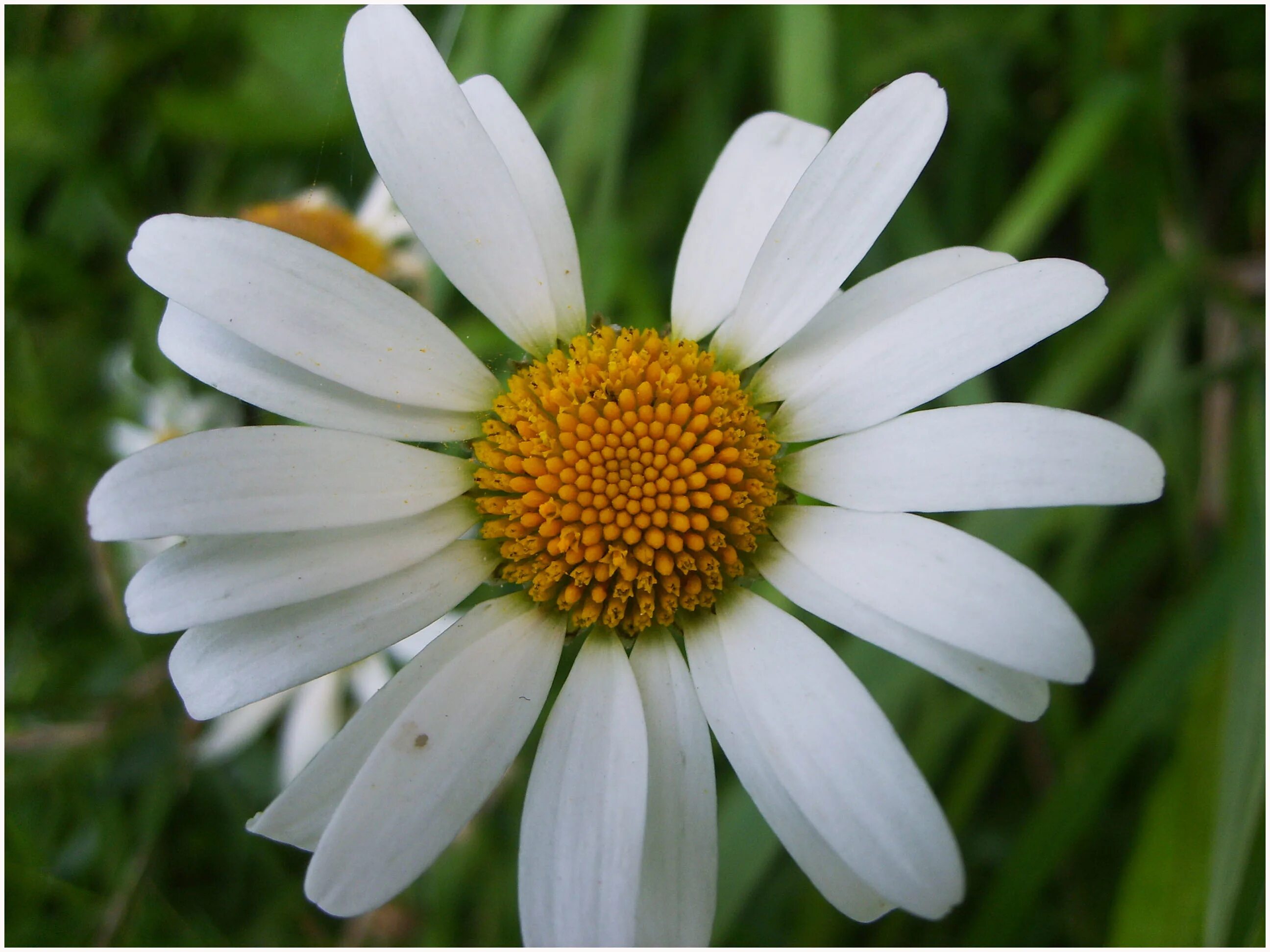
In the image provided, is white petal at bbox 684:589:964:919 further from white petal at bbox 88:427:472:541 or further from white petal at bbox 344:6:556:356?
white petal at bbox 344:6:556:356

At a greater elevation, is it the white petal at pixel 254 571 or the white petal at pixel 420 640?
the white petal at pixel 254 571

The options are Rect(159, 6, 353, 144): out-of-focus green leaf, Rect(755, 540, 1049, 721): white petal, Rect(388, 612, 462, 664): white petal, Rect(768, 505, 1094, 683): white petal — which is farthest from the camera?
Rect(159, 6, 353, 144): out-of-focus green leaf

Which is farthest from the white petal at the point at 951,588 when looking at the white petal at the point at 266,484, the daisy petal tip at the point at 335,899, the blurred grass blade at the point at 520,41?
the blurred grass blade at the point at 520,41

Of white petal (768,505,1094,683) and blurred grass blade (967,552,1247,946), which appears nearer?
white petal (768,505,1094,683)

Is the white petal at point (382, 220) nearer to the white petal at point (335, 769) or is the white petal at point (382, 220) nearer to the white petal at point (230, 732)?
the white petal at point (230, 732)

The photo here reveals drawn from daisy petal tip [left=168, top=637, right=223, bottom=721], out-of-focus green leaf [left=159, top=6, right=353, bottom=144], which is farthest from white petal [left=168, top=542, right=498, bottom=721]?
out-of-focus green leaf [left=159, top=6, right=353, bottom=144]

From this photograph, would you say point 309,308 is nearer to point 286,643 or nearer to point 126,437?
point 286,643

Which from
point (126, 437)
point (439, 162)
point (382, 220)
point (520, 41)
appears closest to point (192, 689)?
point (439, 162)
